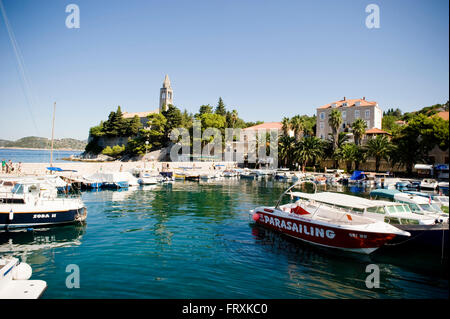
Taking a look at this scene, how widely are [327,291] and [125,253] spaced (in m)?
9.66

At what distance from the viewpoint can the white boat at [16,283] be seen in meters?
7.93

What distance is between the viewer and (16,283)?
8.48 metres

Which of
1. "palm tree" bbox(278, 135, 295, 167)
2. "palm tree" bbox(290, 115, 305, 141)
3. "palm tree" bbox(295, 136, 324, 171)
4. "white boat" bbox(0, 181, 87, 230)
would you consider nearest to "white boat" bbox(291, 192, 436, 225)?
"white boat" bbox(0, 181, 87, 230)

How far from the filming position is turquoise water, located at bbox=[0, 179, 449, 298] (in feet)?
34.0

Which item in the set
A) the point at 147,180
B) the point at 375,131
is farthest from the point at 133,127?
the point at 375,131

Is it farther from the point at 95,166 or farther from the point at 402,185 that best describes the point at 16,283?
the point at 402,185

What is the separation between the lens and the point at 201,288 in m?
10.4

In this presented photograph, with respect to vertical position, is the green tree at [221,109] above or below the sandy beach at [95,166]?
above

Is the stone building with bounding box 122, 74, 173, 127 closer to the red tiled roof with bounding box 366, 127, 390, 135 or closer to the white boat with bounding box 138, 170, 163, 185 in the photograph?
the white boat with bounding box 138, 170, 163, 185

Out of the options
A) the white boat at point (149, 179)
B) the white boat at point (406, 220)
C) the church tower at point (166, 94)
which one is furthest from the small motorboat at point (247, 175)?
the church tower at point (166, 94)

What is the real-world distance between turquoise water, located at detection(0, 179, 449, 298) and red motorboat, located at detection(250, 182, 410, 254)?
59 centimetres

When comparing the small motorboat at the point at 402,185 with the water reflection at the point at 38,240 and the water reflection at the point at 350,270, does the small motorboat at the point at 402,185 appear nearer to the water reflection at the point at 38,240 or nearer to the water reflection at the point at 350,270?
the water reflection at the point at 350,270

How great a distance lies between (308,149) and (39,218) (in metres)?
60.6

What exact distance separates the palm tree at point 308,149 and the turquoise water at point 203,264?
51711mm
